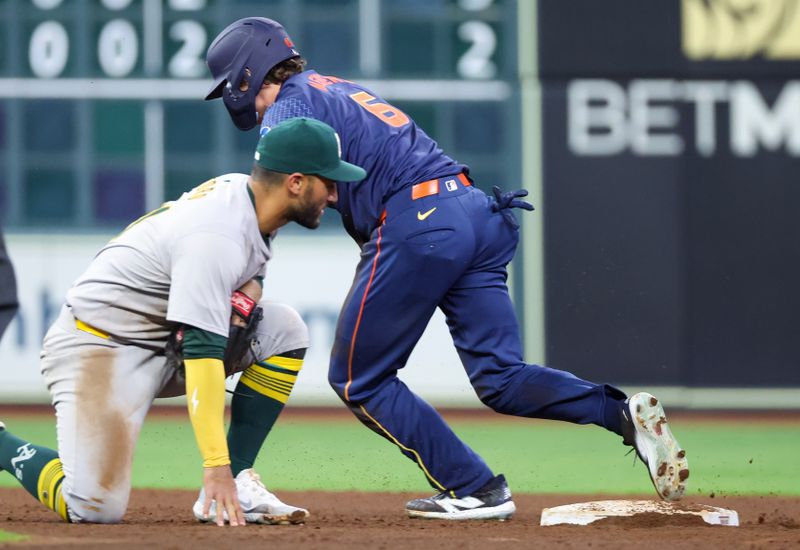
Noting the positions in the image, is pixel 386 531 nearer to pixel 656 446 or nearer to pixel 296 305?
pixel 656 446

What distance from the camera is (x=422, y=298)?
480 cm

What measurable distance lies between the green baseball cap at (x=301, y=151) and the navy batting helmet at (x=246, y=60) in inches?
22.3

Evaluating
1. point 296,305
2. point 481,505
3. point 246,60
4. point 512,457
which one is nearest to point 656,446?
point 481,505

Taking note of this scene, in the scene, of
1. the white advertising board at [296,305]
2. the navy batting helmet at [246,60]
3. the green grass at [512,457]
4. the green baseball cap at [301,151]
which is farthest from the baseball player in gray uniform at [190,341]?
the white advertising board at [296,305]

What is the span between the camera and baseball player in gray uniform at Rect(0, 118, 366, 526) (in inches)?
170

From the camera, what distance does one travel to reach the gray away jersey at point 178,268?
4.33 m

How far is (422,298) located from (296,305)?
5.59 metres

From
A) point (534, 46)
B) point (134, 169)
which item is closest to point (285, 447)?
point (134, 169)

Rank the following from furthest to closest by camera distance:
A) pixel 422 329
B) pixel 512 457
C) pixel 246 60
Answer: pixel 512 457 → pixel 246 60 → pixel 422 329

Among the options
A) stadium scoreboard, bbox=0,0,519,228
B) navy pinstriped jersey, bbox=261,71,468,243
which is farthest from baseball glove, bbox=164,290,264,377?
stadium scoreboard, bbox=0,0,519,228

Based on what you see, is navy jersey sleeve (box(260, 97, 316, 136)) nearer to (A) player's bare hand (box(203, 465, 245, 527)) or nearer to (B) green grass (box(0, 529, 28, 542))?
(A) player's bare hand (box(203, 465, 245, 527))

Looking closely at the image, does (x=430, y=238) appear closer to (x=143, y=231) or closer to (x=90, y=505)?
(x=143, y=231)

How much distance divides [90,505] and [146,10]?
6411mm

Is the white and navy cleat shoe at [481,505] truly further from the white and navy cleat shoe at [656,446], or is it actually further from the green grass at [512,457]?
the green grass at [512,457]
